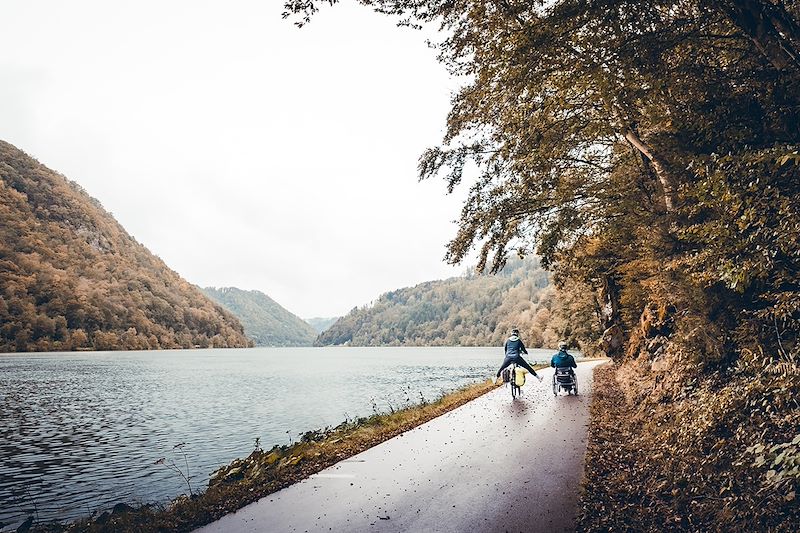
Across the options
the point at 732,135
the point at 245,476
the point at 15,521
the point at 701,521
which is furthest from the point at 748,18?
the point at 15,521

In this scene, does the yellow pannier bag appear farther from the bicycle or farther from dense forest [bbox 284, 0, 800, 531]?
dense forest [bbox 284, 0, 800, 531]

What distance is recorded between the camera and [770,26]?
4.95 m

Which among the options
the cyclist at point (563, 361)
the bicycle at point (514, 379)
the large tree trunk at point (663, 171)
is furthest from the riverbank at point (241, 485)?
the large tree trunk at point (663, 171)

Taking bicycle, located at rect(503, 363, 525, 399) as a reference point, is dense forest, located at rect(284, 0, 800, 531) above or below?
above

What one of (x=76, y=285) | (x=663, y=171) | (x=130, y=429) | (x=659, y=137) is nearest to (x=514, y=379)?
(x=663, y=171)

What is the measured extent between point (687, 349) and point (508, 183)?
5419mm

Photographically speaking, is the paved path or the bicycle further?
the bicycle

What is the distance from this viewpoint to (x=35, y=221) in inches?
5822

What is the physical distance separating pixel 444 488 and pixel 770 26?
6.77m

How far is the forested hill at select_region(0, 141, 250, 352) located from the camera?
103356mm

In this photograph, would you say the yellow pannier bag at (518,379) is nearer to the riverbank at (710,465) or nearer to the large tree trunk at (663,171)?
the riverbank at (710,465)

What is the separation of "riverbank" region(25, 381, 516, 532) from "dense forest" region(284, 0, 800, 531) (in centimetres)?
458

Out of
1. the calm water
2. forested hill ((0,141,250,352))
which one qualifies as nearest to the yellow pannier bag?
the calm water

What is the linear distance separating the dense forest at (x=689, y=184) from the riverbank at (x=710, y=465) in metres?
0.03
